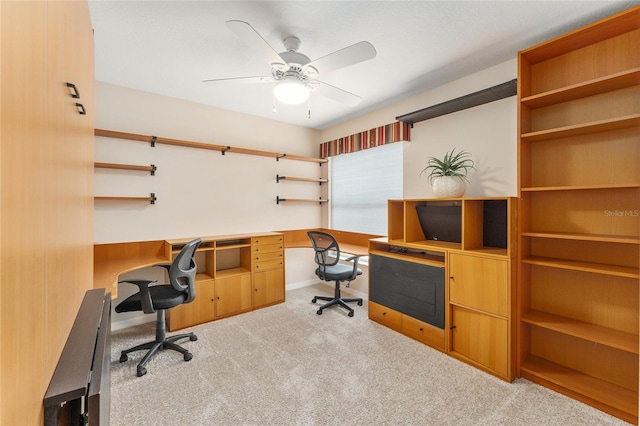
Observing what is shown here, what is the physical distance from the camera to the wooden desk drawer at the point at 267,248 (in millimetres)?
3652

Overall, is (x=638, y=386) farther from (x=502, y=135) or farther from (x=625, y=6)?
(x=625, y=6)

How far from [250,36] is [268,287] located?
2.94 meters

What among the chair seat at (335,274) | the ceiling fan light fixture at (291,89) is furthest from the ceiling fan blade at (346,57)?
the chair seat at (335,274)

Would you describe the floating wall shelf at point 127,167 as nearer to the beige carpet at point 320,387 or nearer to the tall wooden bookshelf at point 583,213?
the beige carpet at point 320,387

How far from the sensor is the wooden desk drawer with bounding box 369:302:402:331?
117 inches

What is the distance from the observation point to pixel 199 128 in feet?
11.9

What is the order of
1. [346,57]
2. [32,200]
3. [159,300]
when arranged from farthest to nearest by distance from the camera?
[159,300]
[346,57]
[32,200]

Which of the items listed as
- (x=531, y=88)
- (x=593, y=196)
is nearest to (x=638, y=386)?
(x=593, y=196)

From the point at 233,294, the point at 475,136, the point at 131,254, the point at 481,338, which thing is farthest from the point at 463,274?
the point at 131,254

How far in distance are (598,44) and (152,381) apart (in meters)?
4.19

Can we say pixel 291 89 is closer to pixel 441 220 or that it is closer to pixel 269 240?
pixel 441 220

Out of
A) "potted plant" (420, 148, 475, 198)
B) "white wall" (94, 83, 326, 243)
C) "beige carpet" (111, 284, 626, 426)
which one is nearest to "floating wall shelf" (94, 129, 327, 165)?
"white wall" (94, 83, 326, 243)

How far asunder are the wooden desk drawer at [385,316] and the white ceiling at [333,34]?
251cm

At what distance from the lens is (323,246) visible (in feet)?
11.1
